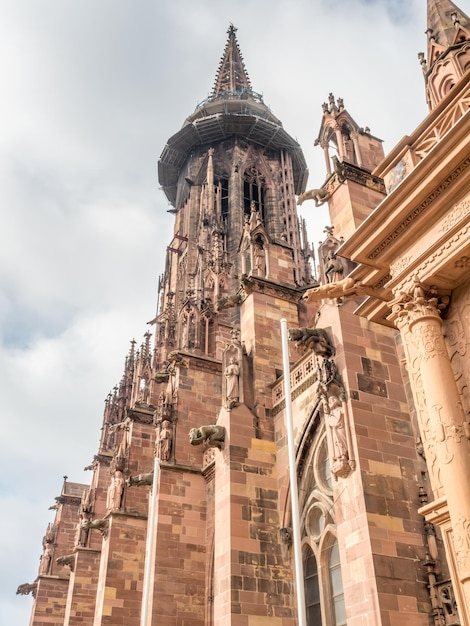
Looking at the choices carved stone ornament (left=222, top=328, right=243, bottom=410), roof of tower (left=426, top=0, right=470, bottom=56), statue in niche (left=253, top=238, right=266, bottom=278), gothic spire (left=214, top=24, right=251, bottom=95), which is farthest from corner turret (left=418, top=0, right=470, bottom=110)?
gothic spire (left=214, top=24, right=251, bottom=95)

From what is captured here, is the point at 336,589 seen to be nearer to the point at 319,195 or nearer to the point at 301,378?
the point at 301,378

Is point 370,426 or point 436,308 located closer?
point 436,308

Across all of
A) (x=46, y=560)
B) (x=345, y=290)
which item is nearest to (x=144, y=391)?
(x=46, y=560)

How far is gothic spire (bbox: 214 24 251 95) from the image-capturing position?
5947 cm

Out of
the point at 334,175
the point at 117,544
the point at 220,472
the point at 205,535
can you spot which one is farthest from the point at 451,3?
the point at 117,544

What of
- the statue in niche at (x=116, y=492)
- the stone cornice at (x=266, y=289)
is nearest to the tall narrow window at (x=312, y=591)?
the stone cornice at (x=266, y=289)

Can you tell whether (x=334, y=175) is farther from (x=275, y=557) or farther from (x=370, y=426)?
(x=275, y=557)

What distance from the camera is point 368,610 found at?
9672 mm

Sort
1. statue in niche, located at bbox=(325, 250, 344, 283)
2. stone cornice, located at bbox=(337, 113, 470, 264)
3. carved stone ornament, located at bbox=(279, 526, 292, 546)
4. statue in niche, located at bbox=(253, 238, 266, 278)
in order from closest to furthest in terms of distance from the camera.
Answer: stone cornice, located at bbox=(337, 113, 470, 264) → statue in niche, located at bbox=(325, 250, 344, 283) → carved stone ornament, located at bbox=(279, 526, 292, 546) → statue in niche, located at bbox=(253, 238, 266, 278)

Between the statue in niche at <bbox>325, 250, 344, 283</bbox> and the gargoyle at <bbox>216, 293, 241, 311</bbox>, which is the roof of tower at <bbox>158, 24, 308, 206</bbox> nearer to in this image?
the gargoyle at <bbox>216, 293, 241, 311</bbox>

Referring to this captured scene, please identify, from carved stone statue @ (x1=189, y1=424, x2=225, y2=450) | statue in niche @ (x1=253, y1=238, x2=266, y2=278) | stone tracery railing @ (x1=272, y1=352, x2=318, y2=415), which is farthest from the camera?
statue in niche @ (x1=253, y1=238, x2=266, y2=278)

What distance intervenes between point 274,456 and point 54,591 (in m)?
26.6

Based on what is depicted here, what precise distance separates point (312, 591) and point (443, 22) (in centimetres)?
1151

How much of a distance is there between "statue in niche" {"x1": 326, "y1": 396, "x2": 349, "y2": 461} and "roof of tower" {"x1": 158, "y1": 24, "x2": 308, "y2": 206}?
132 feet
